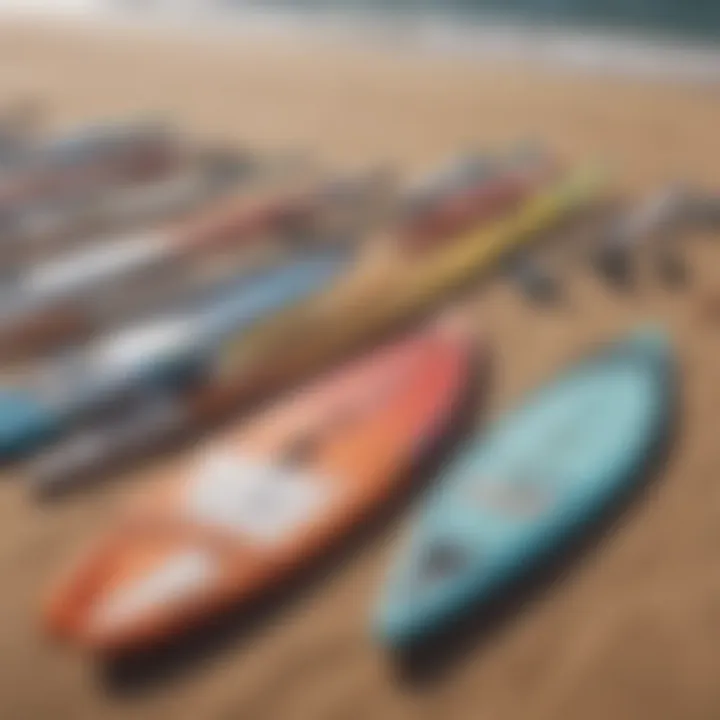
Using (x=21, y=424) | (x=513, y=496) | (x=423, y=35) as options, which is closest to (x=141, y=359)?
(x=21, y=424)

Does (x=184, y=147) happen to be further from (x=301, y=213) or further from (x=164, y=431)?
(x=164, y=431)

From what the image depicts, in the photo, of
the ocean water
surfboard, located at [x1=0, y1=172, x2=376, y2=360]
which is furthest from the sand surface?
the ocean water

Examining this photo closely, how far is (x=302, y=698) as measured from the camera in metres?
0.62

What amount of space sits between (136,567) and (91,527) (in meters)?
0.05

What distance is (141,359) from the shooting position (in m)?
0.85

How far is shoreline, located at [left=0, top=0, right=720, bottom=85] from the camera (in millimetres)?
1463

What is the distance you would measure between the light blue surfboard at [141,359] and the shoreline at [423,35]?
2.01ft

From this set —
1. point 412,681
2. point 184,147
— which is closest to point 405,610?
point 412,681

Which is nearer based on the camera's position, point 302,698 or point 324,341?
point 302,698

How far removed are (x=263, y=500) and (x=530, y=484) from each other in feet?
0.47

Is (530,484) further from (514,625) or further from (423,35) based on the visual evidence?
(423,35)

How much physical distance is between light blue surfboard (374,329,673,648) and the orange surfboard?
0.13ft

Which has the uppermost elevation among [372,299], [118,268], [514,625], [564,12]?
[564,12]

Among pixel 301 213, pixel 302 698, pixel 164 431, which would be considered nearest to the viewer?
pixel 302 698
